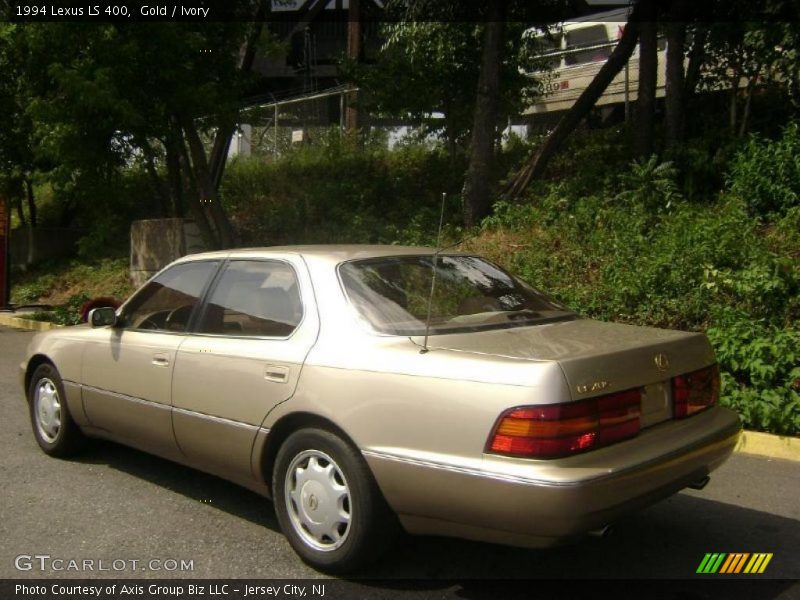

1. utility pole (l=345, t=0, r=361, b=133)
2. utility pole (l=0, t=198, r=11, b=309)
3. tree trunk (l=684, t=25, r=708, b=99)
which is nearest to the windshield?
tree trunk (l=684, t=25, r=708, b=99)

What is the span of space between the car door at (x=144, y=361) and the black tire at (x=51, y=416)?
1.27 feet

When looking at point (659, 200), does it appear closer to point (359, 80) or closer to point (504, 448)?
point (359, 80)

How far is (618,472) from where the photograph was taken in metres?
3.12

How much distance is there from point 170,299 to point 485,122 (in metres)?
8.55

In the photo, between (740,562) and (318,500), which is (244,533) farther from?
(740,562)

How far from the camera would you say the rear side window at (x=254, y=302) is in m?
4.12

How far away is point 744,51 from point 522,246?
196 inches

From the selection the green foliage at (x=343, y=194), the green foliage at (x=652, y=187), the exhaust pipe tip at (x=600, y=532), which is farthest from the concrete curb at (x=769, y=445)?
the green foliage at (x=343, y=194)

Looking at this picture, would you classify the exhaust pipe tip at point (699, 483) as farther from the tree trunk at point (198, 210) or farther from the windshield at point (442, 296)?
the tree trunk at point (198, 210)

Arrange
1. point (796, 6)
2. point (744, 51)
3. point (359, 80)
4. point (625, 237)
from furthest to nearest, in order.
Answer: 1. point (359, 80)
2. point (744, 51)
3. point (796, 6)
4. point (625, 237)

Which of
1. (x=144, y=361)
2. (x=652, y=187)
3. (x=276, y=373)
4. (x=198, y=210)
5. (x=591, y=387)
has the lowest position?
(x=144, y=361)

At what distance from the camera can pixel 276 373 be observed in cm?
388

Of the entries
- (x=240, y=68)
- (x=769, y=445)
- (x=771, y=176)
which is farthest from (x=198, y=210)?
(x=769, y=445)

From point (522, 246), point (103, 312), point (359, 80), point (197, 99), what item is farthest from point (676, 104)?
point (103, 312)
